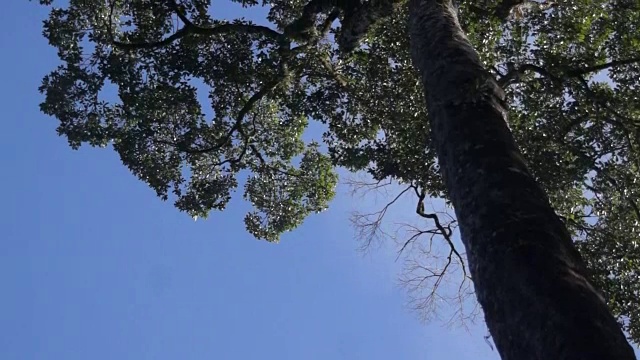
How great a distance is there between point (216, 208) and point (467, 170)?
1034 centimetres

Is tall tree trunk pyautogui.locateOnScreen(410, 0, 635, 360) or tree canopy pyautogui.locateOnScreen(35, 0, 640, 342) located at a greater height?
tree canopy pyautogui.locateOnScreen(35, 0, 640, 342)

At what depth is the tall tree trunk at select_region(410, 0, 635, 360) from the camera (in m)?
3.54

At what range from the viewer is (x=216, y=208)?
579 inches

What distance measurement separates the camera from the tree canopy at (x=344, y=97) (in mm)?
10969

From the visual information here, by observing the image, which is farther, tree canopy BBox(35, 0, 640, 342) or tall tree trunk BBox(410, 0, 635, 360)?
tree canopy BBox(35, 0, 640, 342)

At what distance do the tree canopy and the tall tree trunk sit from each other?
4.51 m

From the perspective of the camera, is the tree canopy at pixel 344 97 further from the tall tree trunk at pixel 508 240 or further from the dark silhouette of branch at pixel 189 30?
the tall tree trunk at pixel 508 240

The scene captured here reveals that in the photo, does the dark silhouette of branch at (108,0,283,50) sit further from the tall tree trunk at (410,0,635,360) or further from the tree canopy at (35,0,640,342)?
the tall tree trunk at (410,0,635,360)

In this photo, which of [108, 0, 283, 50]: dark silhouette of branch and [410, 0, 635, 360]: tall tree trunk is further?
[108, 0, 283, 50]: dark silhouette of branch

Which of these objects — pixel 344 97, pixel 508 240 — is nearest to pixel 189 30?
pixel 344 97

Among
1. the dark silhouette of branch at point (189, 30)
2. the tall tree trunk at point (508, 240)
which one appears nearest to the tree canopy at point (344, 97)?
the dark silhouette of branch at point (189, 30)

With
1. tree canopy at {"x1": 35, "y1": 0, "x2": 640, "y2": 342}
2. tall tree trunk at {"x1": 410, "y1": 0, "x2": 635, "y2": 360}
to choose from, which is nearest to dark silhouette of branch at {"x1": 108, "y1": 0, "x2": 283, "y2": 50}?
tree canopy at {"x1": 35, "y1": 0, "x2": 640, "y2": 342}

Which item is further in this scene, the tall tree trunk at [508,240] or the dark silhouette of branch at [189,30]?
the dark silhouette of branch at [189,30]

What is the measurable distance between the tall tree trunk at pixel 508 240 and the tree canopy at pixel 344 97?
4508 mm
